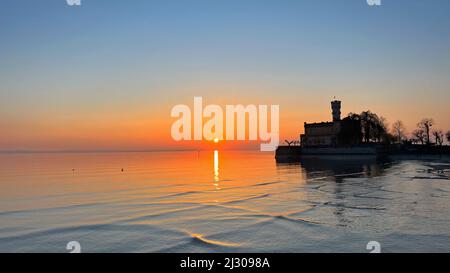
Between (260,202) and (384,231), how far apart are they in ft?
41.2

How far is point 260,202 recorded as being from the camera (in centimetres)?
2997

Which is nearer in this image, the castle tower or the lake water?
the lake water

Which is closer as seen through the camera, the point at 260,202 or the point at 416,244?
the point at 416,244

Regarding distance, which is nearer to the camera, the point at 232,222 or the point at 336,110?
the point at 232,222

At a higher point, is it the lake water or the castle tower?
the castle tower

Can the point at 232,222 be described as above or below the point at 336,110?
below

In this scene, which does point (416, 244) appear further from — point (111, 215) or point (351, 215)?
point (111, 215)

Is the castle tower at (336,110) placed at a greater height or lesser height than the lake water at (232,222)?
greater

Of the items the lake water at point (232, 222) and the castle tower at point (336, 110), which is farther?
the castle tower at point (336, 110)
